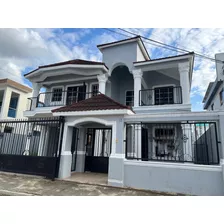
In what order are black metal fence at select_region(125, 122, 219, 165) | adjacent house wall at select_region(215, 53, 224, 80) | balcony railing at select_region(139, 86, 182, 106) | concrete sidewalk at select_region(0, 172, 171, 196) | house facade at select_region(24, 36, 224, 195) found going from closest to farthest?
concrete sidewalk at select_region(0, 172, 171, 196)
house facade at select_region(24, 36, 224, 195)
black metal fence at select_region(125, 122, 219, 165)
balcony railing at select_region(139, 86, 182, 106)
adjacent house wall at select_region(215, 53, 224, 80)

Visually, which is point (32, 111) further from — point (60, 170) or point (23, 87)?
point (23, 87)

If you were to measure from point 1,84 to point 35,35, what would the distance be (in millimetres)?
10326

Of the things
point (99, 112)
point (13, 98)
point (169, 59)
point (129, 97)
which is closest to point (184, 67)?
point (169, 59)

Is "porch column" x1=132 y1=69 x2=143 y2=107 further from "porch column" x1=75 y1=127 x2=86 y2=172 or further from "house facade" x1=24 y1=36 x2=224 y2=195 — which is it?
"porch column" x1=75 y1=127 x2=86 y2=172

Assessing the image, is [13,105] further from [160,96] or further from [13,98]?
[160,96]

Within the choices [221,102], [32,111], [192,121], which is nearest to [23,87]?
[32,111]

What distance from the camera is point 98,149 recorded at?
28.6ft

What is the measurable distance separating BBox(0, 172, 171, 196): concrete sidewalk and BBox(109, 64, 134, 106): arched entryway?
6.32 meters

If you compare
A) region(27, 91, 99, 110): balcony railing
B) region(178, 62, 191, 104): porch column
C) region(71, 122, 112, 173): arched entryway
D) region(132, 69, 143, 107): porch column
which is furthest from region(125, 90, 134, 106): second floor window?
region(178, 62, 191, 104): porch column

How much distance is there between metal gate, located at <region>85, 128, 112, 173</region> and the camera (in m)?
8.45

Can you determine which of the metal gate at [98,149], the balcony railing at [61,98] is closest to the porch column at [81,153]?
the metal gate at [98,149]

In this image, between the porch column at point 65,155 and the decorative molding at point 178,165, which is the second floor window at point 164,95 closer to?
the decorative molding at point 178,165

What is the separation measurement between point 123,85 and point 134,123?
566 centimetres

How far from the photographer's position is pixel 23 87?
56.2 feet
